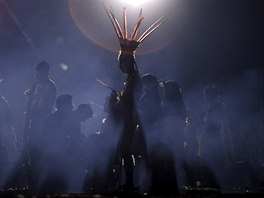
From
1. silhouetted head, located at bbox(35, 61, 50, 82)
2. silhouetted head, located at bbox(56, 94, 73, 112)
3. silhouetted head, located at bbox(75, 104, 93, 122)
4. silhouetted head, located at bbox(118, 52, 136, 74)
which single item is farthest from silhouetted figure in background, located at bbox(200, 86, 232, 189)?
silhouetted head, located at bbox(35, 61, 50, 82)

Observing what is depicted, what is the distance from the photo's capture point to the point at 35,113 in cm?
719

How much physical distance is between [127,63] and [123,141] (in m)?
1.18

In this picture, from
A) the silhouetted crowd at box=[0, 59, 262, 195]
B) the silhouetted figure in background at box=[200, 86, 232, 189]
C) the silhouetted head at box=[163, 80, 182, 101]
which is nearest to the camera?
the silhouetted crowd at box=[0, 59, 262, 195]

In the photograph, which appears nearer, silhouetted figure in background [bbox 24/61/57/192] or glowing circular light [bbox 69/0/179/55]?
silhouetted figure in background [bbox 24/61/57/192]

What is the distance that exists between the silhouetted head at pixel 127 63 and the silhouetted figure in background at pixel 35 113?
1812 mm

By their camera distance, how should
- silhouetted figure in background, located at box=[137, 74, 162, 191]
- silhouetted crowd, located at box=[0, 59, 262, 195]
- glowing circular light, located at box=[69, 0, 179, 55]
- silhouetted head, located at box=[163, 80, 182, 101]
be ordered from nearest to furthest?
Answer: silhouetted crowd, located at box=[0, 59, 262, 195] → silhouetted figure in background, located at box=[137, 74, 162, 191] → silhouetted head, located at box=[163, 80, 182, 101] → glowing circular light, located at box=[69, 0, 179, 55]

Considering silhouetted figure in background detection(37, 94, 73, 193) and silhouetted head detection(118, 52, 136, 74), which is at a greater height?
silhouetted head detection(118, 52, 136, 74)

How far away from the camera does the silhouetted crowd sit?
20.1ft

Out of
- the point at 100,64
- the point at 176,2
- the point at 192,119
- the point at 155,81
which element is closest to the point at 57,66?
the point at 100,64

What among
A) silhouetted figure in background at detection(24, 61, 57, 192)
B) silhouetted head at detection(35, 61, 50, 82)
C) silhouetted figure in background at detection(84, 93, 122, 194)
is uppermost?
silhouetted head at detection(35, 61, 50, 82)

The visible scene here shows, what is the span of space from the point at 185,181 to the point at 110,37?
810cm

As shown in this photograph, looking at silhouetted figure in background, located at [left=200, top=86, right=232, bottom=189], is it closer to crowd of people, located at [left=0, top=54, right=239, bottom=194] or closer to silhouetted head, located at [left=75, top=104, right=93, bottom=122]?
crowd of people, located at [left=0, top=54, right=239, bottom=194]

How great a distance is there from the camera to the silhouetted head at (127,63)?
6.14 m

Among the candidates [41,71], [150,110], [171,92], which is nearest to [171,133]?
[150,110]
